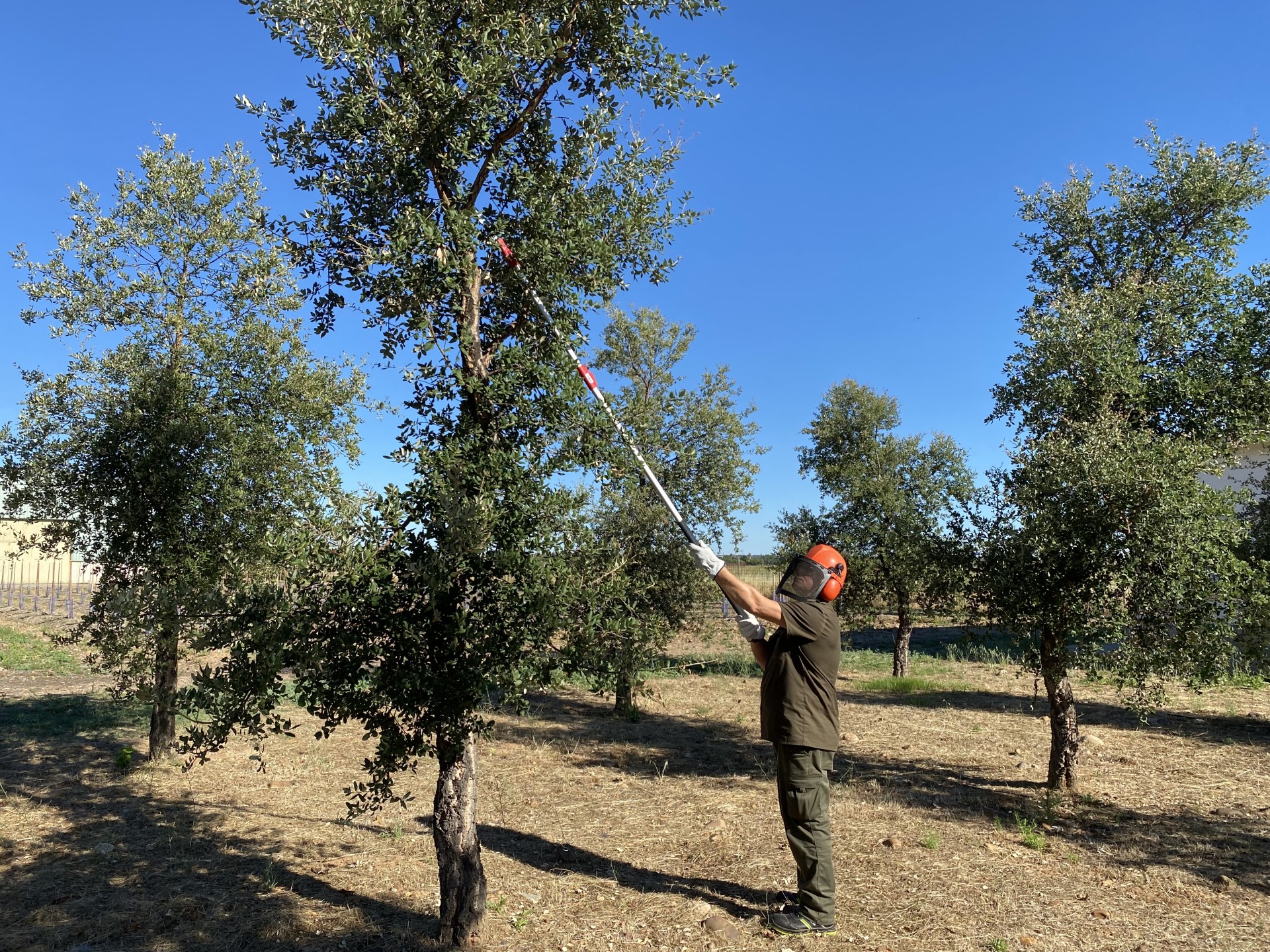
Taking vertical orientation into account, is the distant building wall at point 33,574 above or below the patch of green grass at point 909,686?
above

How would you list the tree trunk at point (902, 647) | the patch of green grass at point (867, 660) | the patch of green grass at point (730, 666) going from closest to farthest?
the tree trunk at point (902, 647) < the patch of green grass at point (730, 666) < the patch of green grass at point (867, 660)

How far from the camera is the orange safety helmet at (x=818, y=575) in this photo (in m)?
6.62

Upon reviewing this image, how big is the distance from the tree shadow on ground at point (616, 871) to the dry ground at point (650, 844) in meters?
0.03

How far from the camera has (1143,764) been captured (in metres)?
12.0

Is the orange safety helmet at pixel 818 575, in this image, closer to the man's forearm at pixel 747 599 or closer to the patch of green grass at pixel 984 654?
the man's forearm at pixel 747 599

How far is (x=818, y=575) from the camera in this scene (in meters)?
6.62

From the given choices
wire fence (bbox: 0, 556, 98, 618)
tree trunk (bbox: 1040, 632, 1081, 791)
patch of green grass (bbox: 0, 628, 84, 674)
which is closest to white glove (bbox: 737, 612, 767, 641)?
tree trunk (bbox: 1040, 632, 1081, 791)

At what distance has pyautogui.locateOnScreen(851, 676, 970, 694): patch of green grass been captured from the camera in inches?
763

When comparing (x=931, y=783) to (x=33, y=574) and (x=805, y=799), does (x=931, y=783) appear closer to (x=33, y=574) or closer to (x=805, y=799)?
(x=805, y=799)

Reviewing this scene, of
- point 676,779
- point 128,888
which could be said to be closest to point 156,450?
point 128,888

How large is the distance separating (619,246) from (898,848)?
22.2ft

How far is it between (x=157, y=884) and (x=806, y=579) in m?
7.07

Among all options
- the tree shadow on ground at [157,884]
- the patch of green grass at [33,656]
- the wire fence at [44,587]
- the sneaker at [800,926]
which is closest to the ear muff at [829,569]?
the sneaker at [800,926]

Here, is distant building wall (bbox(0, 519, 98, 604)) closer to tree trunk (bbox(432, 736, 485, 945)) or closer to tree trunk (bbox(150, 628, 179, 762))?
tree trunk (bbox(150, 628, 179, 762))
